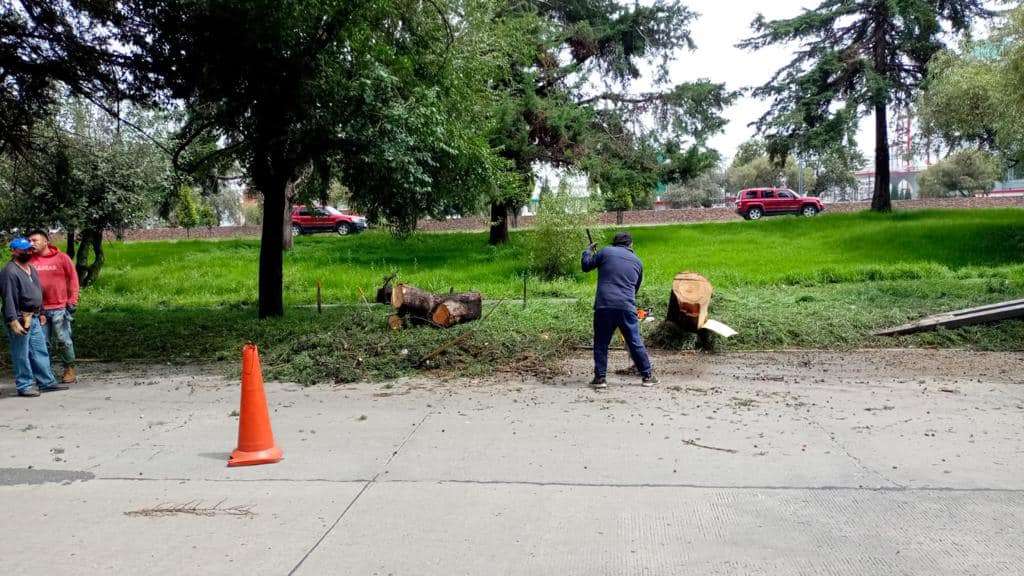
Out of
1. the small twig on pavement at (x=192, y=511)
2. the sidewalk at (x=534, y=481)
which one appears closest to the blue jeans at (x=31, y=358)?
the sidewalk at (x=534, y=481)

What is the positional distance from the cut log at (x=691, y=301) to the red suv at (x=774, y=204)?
2853 centimetres

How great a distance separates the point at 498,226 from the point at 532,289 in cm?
1150

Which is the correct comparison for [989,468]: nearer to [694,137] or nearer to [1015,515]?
[1015,515]

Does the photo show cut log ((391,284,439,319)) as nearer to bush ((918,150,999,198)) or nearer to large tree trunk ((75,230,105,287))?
large tree trunk ((75,230,105,287))

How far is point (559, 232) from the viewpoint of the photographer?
18.7 meters

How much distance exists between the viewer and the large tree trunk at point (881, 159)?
97.2ft

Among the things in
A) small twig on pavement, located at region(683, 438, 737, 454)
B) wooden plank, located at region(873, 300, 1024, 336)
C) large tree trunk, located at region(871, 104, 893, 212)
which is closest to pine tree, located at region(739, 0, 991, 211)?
large tree trunk, located at region(871, 104, 893, 212)

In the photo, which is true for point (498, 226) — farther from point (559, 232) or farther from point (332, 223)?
point (332, 223)

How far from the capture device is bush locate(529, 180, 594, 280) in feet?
61.3

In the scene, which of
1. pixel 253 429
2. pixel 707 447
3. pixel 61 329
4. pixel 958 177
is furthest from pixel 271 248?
pixel 958 177

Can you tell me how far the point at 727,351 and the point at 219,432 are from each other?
6564 mm

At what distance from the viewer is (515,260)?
77.6ft

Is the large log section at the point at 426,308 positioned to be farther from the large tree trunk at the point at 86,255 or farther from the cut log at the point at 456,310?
the large tree trunk at the point at 86,255

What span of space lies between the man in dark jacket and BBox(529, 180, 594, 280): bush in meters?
12.3
